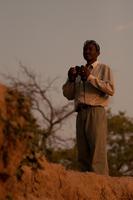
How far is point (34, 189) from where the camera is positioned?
4.94 metres

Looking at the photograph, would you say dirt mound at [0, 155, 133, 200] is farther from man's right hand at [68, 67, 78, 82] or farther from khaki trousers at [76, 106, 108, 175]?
man's right hand at [68, 67, 78, 82]

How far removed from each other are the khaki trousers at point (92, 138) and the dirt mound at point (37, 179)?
22 centimetres

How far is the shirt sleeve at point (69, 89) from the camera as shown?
6.21m

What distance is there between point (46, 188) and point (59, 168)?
444mm

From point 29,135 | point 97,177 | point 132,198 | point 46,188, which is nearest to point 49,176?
point 46,188

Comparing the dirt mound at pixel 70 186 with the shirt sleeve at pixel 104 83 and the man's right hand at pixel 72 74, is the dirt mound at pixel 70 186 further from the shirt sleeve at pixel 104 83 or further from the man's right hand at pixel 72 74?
the man's right hand at pixel 72 74

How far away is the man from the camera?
6.12 m

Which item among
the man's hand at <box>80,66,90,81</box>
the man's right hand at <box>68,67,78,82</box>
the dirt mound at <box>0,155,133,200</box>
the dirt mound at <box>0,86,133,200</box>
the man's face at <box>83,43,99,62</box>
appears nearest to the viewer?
the dirt mound at <box>0,86,133,200</box>

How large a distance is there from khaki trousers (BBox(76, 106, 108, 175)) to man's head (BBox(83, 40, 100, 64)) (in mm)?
534

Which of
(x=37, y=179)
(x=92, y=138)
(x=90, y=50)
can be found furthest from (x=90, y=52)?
(x=37, y=179)

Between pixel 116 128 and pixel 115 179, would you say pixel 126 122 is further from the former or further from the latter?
pixel 115 179

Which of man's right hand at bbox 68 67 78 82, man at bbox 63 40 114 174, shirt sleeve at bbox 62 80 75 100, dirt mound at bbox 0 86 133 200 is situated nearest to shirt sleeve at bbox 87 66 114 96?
man at bbox 63 40 114 174

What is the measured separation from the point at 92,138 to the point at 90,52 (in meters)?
0.89

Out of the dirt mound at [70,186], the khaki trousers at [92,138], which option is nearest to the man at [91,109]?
the khaki trousers at [92,138]
